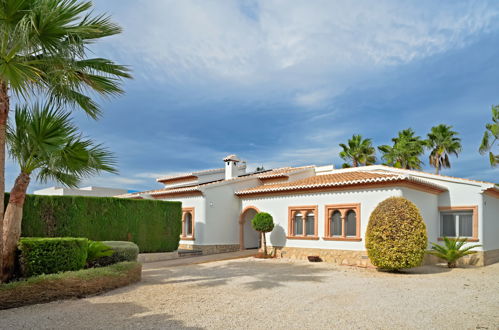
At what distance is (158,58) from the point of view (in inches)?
496

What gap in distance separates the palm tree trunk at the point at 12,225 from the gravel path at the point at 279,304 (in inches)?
51.4

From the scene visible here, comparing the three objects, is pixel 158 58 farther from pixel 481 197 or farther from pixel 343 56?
pixel 481 197

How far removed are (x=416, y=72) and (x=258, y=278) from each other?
1100cm

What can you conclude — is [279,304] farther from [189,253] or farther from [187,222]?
[187,222]

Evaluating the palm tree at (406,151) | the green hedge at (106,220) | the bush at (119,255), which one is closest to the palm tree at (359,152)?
the palm tree at (406,151)

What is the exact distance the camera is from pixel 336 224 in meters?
17.5

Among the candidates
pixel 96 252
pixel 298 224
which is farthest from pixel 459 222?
pixel 96 252

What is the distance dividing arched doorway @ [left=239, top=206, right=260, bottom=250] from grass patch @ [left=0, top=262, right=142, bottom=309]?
11725mm

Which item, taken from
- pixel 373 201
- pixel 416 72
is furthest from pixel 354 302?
pixel 416 72

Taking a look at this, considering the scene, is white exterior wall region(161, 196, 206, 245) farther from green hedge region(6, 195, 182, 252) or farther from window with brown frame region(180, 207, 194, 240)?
green hedge region(6, 195, 182, 252)

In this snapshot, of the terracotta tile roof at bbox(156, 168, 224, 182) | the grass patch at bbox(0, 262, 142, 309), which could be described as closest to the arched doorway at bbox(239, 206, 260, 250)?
the terracotta tile roof at bbox(156, 168, 224, 182)

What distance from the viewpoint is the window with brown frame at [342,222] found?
16.6 meters

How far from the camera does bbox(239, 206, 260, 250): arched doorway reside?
21984mm

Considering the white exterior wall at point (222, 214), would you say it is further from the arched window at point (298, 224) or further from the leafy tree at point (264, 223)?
the arched window at point (298, 224)
